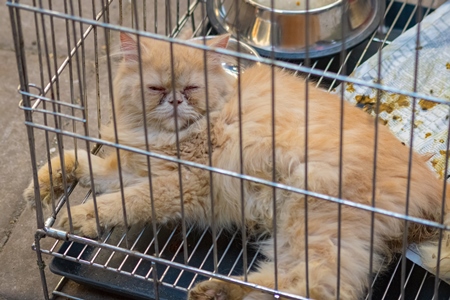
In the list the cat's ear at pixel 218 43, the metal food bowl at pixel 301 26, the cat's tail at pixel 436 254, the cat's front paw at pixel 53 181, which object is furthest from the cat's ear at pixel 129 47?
the cat's tail at pixel 436 254

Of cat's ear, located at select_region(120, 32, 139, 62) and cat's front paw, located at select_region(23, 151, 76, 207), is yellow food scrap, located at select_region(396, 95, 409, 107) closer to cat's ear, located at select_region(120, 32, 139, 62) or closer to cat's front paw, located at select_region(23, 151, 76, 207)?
cat's ear, located at select_region(120, 32, 139, 62)

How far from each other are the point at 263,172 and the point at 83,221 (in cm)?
44

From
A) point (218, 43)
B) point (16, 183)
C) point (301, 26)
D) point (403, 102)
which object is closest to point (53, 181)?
point (16, 183)

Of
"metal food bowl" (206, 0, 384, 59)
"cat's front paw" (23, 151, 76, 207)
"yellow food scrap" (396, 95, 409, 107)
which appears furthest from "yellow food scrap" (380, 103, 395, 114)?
"cat's front paw" (23, 151, 76, 207)

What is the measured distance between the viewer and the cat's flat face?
185 centimetres

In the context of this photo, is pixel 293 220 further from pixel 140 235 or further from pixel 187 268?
pixel 140 235

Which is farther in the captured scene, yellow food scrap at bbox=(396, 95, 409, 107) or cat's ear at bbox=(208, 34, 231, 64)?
yellow food scrap at bbox=(396, 95, 409, 107)

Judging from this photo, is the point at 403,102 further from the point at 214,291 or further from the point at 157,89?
the point at 214,291

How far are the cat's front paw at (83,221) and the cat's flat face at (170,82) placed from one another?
27 cm

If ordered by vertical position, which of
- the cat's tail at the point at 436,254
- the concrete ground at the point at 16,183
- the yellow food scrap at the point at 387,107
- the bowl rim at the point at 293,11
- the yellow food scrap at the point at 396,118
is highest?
the bowl rim at the point at 293,11

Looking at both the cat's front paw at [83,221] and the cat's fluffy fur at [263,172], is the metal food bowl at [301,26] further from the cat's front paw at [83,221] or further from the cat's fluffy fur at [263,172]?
the cat's front paw at [83,221]

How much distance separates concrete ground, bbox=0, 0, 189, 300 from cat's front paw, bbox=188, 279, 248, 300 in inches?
13.8

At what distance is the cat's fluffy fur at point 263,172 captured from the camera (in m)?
1.70

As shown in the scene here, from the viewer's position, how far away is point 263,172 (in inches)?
71.8
